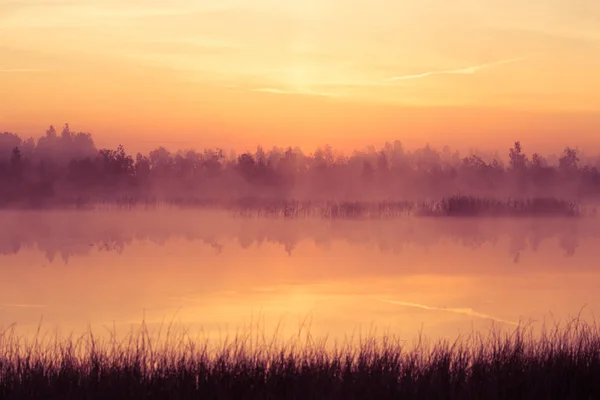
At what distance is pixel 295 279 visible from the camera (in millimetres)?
15328

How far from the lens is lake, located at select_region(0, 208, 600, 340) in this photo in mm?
10883

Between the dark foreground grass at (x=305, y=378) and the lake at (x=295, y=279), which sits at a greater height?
the dark foreground grass at (x=305, y=378)

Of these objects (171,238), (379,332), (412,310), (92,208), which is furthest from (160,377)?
(92,208)

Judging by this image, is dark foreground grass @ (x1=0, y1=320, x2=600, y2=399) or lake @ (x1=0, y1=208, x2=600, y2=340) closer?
dark foreground grass @ (x1=0, y1=320, x2=600, y2=399)

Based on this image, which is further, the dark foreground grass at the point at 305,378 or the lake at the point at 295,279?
the lake at the point at 295,279

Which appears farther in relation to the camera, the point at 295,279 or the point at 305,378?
the point at 295,279

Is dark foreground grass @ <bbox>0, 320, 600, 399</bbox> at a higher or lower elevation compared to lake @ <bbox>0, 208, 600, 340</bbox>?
higher

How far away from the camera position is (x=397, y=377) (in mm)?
6312

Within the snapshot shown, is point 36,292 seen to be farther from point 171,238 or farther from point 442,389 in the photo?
point 171,238

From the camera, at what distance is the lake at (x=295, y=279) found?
35.7 feet

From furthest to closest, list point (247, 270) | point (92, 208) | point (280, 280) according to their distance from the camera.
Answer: point (92, 208) < point (247, 270) < point (280, 280)

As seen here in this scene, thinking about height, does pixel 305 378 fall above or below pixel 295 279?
above

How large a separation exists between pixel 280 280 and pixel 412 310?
377cm

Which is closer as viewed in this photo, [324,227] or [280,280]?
[280,280]
